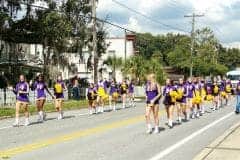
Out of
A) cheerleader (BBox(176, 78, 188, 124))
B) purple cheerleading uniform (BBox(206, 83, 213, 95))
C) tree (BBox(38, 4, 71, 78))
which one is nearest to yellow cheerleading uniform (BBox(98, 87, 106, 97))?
purple cheerleading uniform (BBox(206, 83, 213, 95))

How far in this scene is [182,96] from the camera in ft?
72.7

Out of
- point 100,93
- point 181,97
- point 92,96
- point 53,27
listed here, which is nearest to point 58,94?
point 92,96

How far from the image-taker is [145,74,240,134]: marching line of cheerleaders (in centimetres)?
1761

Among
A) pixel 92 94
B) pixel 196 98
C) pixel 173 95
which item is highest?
pixel 173 95

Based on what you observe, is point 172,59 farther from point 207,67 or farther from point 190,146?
point 190,146

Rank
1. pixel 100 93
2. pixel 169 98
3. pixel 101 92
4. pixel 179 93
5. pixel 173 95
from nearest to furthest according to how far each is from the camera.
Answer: pixel 169 98 → pixel 173 95 → pixel 179 93 → pixel 100 93 → pixel 101 92

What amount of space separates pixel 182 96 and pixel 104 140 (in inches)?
274

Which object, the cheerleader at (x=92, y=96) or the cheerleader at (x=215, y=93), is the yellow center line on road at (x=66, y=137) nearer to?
the cheerleader at (x=92, y=96)

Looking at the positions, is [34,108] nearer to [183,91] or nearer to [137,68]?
[183,91]

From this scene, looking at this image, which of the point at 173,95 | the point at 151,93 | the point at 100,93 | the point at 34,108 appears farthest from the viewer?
the point at 34,108

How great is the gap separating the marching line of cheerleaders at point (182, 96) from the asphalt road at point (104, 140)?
0.65m

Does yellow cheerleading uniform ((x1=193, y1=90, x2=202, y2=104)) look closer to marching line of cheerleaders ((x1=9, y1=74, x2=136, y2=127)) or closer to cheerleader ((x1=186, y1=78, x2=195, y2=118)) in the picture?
cheerleader ((x1=186, y1=78, x2=195, y2=118))

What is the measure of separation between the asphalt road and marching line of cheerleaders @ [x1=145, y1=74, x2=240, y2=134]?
25.4 inches

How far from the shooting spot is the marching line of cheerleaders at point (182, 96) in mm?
17609
